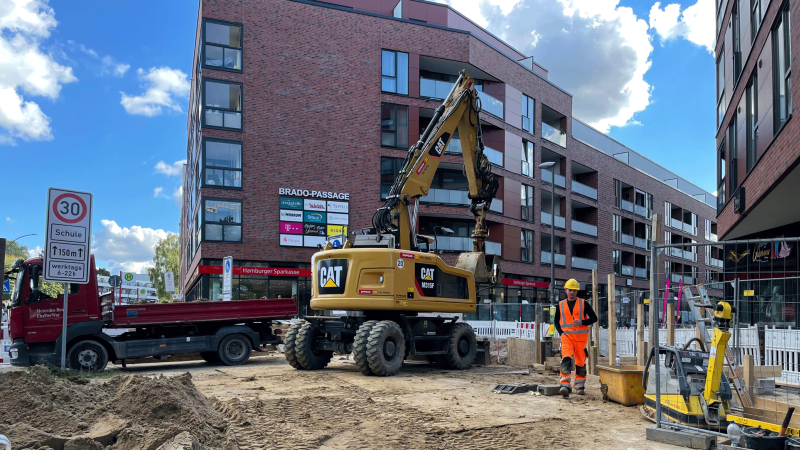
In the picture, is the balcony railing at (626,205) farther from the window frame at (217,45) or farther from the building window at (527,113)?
the window frame at (217,45)

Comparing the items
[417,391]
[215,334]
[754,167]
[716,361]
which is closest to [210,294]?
[215,334]

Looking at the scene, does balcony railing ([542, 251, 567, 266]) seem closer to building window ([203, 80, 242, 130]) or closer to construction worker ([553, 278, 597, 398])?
building window ([203, 80, 242, 130])

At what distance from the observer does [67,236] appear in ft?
37.0

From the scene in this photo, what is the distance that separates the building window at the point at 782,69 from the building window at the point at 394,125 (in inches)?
806

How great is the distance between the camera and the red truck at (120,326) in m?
13.8

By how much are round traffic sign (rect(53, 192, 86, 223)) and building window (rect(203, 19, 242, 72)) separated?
1899 centimetres

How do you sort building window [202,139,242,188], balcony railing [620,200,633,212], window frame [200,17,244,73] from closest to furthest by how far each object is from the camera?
building window [202,139,242,188]
window frame [200,17,244,73]
balcony railing [620,200,633,212]

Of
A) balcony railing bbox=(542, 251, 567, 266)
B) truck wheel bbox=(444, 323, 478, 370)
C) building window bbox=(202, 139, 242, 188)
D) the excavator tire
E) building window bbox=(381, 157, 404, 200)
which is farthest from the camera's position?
balcony railing bbox=(542, 251, 567, 266)

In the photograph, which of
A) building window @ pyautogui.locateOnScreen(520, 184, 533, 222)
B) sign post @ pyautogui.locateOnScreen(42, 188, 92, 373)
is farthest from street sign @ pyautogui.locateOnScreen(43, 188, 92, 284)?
building window @ pyautogui.locateOnScreen(520, 184, 533, 222)

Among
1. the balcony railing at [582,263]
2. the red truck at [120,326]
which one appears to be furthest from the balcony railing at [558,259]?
the red truck at [120,326]

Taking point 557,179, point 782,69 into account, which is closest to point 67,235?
point 782,69

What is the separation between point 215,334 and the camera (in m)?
16.0

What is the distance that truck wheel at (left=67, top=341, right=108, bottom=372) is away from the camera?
14008 millimetres

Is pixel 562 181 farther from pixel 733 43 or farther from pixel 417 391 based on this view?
pixel 417 391
